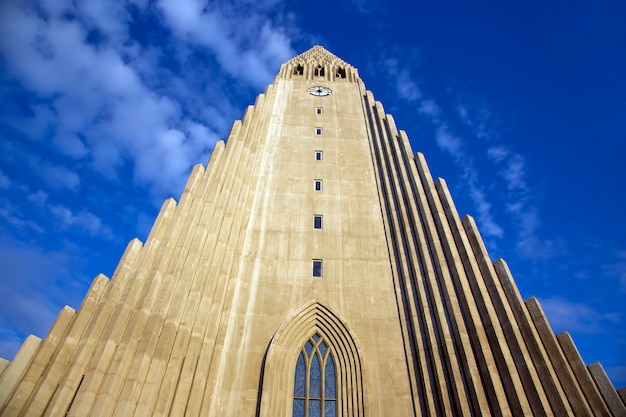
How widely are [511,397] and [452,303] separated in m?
3.72

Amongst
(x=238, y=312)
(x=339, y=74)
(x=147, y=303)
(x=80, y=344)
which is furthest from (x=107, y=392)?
(x=339, y=74)

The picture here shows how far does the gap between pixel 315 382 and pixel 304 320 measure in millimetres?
2394

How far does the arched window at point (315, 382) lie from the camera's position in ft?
45.8

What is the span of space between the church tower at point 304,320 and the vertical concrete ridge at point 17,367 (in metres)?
0.04

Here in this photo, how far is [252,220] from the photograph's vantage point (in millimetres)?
19984

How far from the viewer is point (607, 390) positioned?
37.3ft

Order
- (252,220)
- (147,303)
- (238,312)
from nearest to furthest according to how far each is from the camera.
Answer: (147,303), (238,312), (252,220)

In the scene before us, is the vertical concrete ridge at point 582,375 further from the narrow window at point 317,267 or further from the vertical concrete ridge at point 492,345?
the narrow window at point 317,267

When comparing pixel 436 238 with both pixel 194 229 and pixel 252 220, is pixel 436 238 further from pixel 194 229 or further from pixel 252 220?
pixel 194 229

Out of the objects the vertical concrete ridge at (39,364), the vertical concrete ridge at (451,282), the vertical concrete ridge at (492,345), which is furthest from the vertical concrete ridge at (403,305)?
the vertical concrete ridge at (39,364)

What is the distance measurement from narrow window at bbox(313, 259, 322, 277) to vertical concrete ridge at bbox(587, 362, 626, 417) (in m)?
10.0

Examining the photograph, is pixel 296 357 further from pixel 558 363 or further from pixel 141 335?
pixel 558 363

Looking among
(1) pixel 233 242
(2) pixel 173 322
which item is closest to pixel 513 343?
(2) pixel 173 322

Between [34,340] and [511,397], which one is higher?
[34,340]
